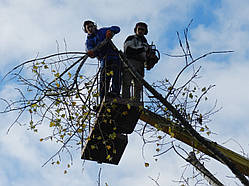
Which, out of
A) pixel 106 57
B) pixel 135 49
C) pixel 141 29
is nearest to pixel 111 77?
pixel 106 57

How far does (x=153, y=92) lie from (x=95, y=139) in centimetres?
183

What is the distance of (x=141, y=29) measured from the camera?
25.8ft

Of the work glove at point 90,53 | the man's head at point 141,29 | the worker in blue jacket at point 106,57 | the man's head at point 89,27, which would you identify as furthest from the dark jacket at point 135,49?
the work glove at point 90,53

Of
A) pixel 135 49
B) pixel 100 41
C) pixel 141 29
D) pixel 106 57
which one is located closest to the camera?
pixel 106 57

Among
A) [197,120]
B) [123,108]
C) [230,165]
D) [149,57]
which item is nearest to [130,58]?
[149,57]

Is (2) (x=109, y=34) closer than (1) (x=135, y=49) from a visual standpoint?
Yes

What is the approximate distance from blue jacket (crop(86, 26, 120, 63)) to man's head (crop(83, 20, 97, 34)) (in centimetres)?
9

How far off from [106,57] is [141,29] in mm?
946

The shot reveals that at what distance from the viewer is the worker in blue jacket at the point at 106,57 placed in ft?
23.2

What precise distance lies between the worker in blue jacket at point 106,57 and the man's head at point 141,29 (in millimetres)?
361

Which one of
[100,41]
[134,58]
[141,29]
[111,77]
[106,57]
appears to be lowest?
[111,77]

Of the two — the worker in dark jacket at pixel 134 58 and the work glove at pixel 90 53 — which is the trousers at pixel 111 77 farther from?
the work glove at pixel 90 53

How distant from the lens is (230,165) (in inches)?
212

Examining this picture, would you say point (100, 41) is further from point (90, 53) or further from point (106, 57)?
point (90, 53)
